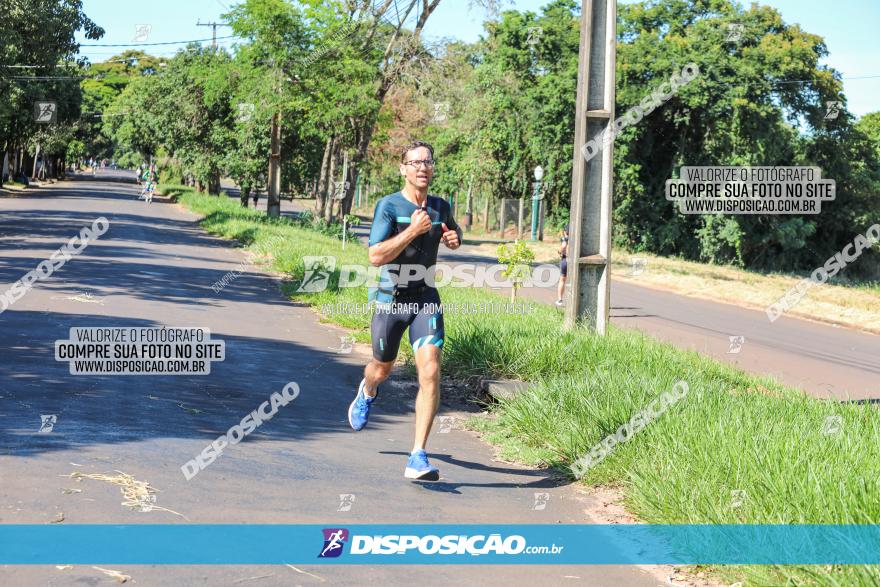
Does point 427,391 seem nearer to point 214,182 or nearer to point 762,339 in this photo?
point 762,339

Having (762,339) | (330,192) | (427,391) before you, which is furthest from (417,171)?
(330,192)

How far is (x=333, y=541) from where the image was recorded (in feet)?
15.9

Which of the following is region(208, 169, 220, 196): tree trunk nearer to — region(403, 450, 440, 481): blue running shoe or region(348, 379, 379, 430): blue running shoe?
region(348, 379, 379, 430): blue running shoe

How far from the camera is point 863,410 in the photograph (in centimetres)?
747

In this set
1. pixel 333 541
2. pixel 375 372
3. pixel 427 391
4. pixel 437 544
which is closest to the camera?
pixel 333 541

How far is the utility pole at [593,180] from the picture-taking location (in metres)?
10.4

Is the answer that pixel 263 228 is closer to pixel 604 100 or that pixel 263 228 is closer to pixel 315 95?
pixel 315 95

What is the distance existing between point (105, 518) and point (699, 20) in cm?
3867

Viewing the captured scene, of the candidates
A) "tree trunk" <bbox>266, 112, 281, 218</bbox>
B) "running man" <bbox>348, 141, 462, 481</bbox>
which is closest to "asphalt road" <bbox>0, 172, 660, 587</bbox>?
"running man" <bbox>348, 141, 462, 481</bbox>

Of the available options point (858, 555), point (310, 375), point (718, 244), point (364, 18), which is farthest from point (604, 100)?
point (718, 244)

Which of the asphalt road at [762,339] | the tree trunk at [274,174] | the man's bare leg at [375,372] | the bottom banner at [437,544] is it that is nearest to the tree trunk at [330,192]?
the tree trunk at [274,174]

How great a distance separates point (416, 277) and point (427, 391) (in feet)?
2.37

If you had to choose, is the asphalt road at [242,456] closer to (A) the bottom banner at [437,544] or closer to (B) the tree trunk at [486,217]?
(A) the bottom banner at [437,544]

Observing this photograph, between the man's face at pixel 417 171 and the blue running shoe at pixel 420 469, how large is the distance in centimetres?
167
